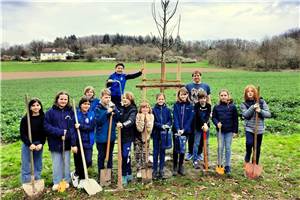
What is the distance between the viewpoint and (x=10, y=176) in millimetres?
7852

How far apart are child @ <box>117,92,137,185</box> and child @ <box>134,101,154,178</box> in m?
0.13

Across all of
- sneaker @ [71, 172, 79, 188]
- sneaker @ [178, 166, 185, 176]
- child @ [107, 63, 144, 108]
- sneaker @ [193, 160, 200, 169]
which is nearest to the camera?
sneaker @ [71, 172, 79, 188]

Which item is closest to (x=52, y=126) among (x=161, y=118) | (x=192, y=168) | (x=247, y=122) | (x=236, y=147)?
(x=161, y=118)

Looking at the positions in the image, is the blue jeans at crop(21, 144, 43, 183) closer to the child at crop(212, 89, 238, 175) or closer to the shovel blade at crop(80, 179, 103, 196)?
the shovel blade at crop(80, 179, 103, 196)

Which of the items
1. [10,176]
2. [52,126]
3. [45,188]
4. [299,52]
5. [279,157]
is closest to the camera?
[52,126]

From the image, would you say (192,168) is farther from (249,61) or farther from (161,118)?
(249,61)

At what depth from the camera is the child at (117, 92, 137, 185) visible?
6.79m

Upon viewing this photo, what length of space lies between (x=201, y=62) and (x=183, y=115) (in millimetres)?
66002

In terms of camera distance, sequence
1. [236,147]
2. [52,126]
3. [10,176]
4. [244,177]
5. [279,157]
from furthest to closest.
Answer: [236,147]
[279,157]
[10,176]
[244,177]
[52,126]

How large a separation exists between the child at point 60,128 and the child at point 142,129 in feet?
4.44

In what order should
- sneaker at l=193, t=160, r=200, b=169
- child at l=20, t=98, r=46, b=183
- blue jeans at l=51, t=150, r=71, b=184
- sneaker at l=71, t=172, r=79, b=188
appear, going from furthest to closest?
sneaker at l=193, t=160, r=200, b=169, sneaker at l=71, t=172, r=79, b=188, blue jeans at l=51, t=150, r=71, b=184, child at l=20, t=98, r=46, b=183

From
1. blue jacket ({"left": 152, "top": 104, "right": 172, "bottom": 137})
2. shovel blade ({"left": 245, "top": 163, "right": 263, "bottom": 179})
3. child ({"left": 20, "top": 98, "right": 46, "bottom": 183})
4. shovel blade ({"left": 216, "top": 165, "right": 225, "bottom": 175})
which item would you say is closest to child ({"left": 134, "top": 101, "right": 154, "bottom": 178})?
blue jacket ({"left": 152, "top": 104, "right": 172, "bottom": 137})

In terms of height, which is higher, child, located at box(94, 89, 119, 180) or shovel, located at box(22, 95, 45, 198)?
child, located at box(94, 89, 119, 180)

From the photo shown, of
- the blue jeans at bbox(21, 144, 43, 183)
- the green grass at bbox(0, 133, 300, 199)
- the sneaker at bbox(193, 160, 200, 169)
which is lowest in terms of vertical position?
the green grass at bbox(0, 133, 300, 199)
